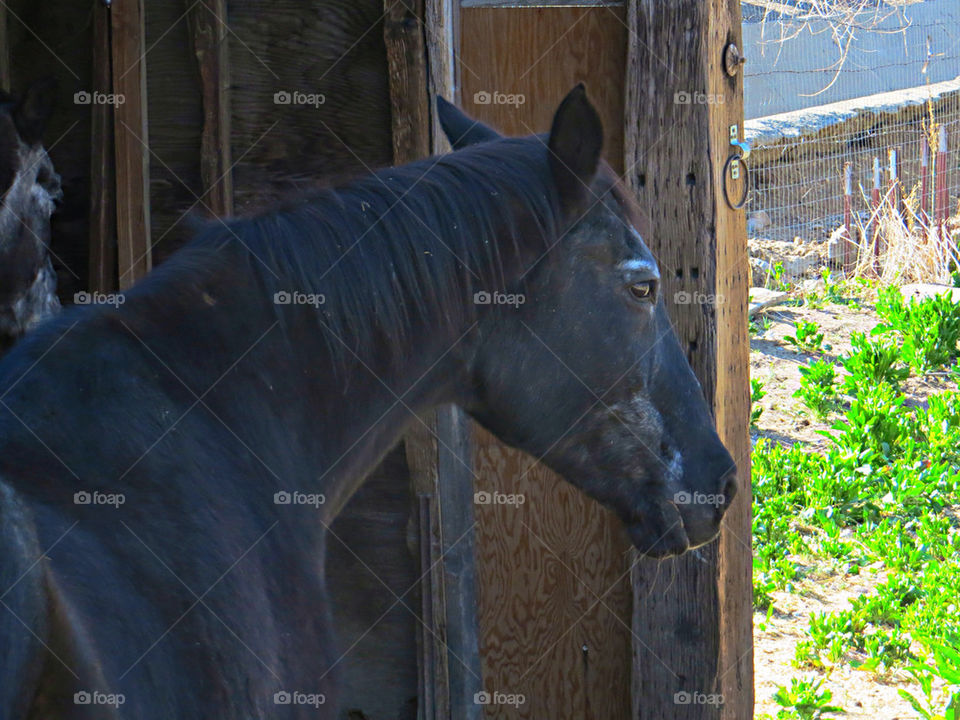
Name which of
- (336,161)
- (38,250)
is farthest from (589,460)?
(38,250)

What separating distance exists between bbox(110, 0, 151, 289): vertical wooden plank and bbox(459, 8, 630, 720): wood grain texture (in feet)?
4.16

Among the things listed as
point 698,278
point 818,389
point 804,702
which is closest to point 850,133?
point 818,389

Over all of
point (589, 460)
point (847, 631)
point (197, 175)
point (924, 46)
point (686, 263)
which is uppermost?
point (924, 46)

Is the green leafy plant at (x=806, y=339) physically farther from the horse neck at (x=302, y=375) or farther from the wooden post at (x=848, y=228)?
the horse neck at (x=302, y=375)

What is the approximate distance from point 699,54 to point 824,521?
10.6 ft

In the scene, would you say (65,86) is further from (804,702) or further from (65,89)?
(804,702)

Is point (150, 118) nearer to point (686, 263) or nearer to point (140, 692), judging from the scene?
point (686, 263)

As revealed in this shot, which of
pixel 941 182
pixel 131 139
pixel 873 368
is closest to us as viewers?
pixel 131 139

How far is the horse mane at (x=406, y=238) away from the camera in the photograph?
7.06ft

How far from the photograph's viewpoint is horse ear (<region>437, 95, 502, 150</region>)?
277cm

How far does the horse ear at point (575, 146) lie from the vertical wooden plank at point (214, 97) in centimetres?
176

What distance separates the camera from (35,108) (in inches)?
152

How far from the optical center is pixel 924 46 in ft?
49.2

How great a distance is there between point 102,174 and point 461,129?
1831mm
